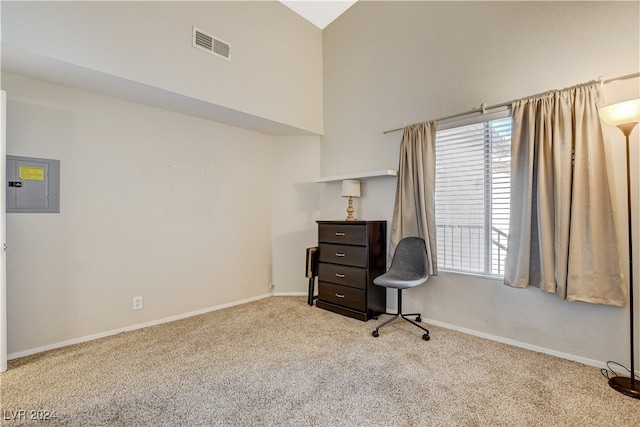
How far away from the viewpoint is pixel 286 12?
3660 millimetres

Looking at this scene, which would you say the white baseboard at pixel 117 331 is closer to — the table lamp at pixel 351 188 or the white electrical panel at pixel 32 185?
the white electrical panel at pixel 32 185

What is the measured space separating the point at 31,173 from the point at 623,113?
4.31 meters

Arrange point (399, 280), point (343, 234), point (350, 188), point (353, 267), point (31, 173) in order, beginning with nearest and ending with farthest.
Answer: point (31, 173) → point (399, 280) → point (353, 267) → point (343, 234) → point (350, 188)

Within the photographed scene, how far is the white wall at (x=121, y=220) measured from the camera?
7.89ft

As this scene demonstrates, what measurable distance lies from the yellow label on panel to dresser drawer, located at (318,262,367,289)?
283 centimetres

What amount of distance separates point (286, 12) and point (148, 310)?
388cm

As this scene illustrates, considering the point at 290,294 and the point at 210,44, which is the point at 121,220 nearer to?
the point at 210,44

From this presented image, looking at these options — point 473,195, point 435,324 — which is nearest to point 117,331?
point 435,324

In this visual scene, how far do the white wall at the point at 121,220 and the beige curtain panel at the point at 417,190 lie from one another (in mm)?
1994

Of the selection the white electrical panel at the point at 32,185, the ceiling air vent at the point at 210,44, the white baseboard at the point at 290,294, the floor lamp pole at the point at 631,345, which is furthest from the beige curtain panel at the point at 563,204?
the white electrical panel at the point at 32,185

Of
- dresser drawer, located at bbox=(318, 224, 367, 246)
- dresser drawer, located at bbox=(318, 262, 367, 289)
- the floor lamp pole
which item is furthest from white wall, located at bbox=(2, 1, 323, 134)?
the floor lamp pole

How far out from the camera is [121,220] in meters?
2.87

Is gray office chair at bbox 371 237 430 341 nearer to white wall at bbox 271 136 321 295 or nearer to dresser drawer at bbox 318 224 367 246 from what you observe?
dresser drawer at bbox 318 224 367 246

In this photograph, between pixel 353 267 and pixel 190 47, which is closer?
pixel 190 47
